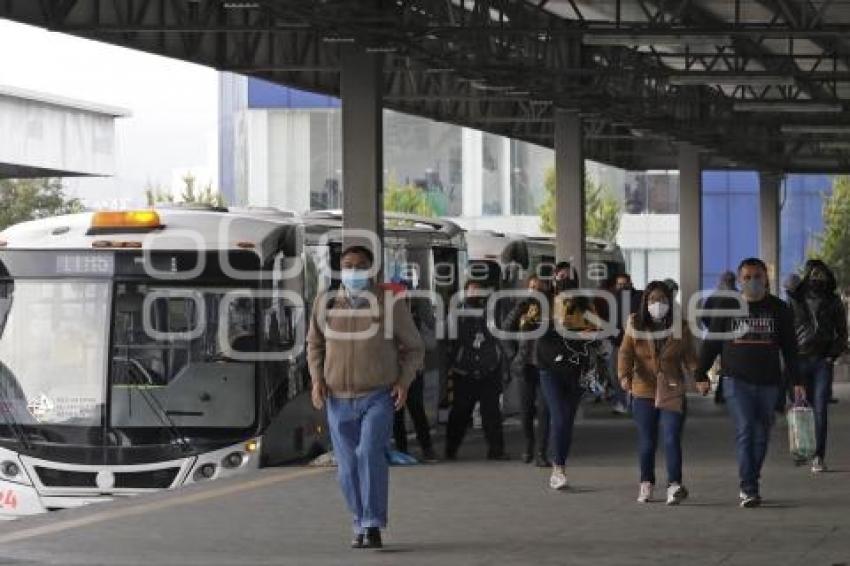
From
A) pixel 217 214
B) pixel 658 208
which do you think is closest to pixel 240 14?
pixel 217 214

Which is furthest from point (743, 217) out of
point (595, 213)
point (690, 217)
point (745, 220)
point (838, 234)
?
point (690, 217)

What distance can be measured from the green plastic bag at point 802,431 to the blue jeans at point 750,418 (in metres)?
1.02

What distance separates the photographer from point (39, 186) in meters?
73.8

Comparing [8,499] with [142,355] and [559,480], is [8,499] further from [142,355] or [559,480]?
[559,480]

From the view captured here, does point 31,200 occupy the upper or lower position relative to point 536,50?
lower

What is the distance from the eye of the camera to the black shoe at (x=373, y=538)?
12.9 m

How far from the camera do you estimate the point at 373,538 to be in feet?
42.2

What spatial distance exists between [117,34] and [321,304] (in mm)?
13011

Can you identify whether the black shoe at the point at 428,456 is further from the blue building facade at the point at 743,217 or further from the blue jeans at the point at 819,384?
the blue building facade at the point at 743,217

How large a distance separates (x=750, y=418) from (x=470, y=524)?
2.45 meters

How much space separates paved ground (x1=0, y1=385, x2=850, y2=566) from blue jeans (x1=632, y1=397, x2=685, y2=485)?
1.09ft

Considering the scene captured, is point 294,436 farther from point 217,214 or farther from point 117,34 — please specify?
point 117,34

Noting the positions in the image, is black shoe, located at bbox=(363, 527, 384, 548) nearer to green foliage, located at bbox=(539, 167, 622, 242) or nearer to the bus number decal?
the bus number decal

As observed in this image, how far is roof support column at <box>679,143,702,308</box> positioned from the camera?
4803 cm
